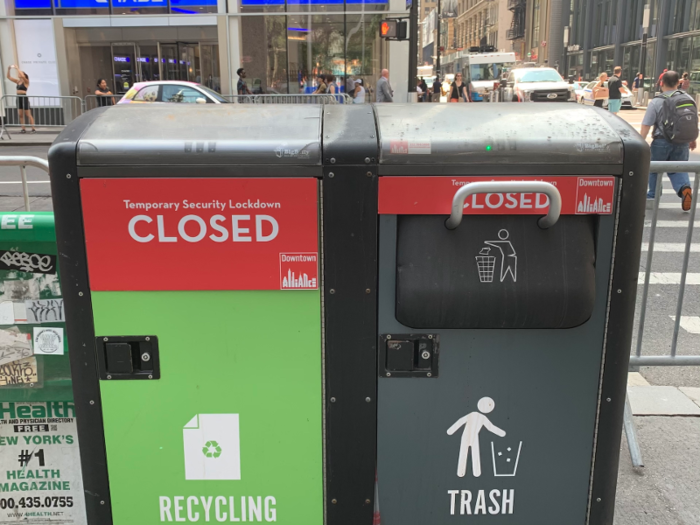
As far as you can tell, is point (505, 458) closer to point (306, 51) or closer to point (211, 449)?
point (211, 449)

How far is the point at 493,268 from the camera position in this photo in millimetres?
1947

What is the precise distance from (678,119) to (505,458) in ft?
25.9

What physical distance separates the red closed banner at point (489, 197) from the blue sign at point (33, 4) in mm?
22855

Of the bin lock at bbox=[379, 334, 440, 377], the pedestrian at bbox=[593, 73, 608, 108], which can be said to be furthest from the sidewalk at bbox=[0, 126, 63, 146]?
the pedestrian at bbox=[593, 73, 608, 108]

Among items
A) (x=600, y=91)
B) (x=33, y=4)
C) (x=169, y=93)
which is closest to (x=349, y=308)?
(x=169, y=93)

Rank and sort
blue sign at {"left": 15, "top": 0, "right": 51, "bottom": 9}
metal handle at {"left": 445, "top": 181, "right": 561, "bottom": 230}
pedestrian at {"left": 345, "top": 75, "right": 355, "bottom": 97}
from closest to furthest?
metal handle at {"left": 445, "top": 181, "right": 561, "bottom": 230} < blue sign at {"left": 15, "top": 0, "right": 51, "bottom": 9} < pedestrian at {"left": 345, "top": 75, "right": 355, "bottom": 97}

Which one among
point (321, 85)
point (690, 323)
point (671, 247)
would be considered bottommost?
point (690, 323)

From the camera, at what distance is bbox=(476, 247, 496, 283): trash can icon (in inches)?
76.5

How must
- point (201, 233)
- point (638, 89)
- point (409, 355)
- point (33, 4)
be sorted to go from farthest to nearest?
point (638, 89) → point (33, 4) → point (409, 355) → point (201, 233)

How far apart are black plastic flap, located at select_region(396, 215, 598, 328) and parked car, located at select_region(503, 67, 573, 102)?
24.5 m

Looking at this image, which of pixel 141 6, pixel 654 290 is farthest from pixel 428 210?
pixel 141 6

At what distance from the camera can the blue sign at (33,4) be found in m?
20.9

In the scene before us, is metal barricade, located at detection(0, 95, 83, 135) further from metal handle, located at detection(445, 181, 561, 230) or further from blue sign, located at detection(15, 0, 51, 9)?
metal handle, located at detection(445, 181, 561, 230)

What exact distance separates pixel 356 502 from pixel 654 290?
4.79m
